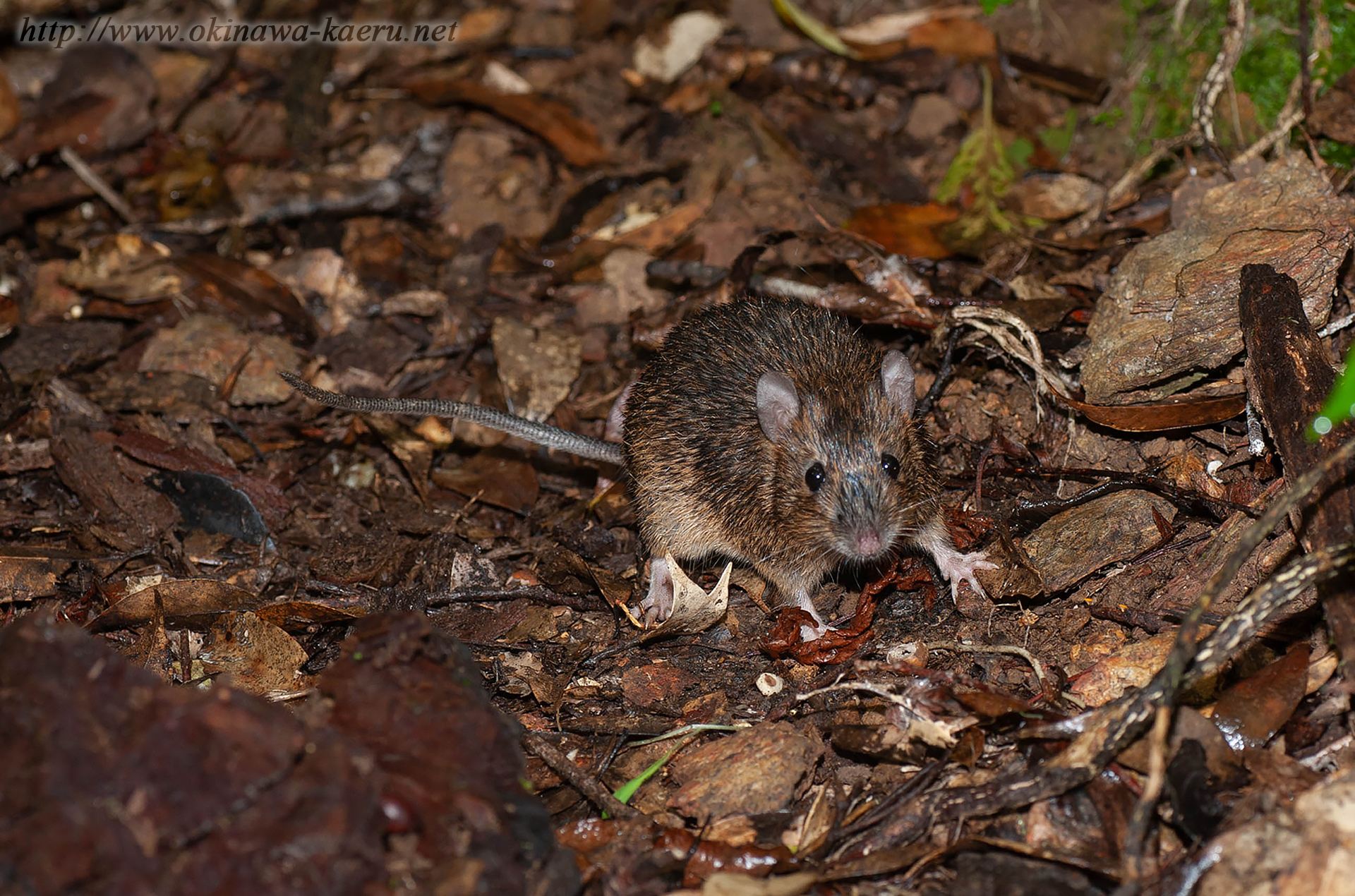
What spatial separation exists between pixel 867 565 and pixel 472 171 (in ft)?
14.7

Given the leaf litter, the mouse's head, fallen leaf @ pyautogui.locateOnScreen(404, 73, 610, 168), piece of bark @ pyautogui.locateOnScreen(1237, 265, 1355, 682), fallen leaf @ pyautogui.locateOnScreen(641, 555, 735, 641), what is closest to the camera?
the leaf litter

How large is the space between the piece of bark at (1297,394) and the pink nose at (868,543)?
155 centimetres

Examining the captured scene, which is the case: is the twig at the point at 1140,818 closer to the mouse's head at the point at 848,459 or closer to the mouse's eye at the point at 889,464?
the mouse's head at the point at 848,459

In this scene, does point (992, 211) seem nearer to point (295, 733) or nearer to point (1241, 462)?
point (1241, 462)

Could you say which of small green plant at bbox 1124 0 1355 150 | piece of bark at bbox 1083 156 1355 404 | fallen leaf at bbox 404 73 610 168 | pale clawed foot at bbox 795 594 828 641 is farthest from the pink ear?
fallen leaf at bbox 404 73 610 168

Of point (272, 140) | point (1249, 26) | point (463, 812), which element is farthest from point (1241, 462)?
point (272, 140)

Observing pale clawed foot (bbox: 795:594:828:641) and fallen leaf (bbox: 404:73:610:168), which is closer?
pale clawed foot (bbox: 795:594:828:641)

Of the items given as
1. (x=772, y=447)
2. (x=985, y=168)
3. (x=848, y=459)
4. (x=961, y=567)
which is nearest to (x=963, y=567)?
(x=961, y=567)

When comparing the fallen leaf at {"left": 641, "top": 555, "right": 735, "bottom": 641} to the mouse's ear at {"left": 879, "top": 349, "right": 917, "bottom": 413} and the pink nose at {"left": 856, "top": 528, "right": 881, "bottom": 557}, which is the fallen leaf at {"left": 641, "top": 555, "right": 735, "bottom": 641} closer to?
the pink nose at {"left": 856, "top": 528, "right": 881, "bottom": 557}

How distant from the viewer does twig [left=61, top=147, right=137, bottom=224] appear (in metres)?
7.63

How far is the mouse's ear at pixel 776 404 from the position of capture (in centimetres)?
474

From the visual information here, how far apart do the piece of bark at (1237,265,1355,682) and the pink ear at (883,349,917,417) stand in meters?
1.36

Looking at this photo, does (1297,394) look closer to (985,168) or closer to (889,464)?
(889,464)

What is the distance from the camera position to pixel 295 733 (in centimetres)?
293
